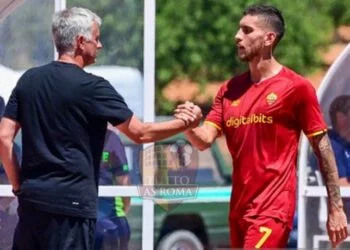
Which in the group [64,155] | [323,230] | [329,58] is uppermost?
[329,58]

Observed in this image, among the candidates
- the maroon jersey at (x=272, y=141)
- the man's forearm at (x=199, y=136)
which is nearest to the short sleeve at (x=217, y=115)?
the man's forearm at (x=199, y=136)

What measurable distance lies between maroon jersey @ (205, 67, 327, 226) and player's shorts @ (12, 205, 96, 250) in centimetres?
93

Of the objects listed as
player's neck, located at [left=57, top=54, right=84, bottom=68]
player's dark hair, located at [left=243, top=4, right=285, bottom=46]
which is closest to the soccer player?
player's dark hair, located at [left=243, top=4, right=285, bottom=46]

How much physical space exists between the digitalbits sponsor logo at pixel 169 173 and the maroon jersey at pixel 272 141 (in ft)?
6.14

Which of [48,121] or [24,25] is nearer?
[48,121]

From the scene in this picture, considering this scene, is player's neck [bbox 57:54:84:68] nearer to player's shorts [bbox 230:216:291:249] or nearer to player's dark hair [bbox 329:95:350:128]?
player's shorts [bbox 230:216:291:249]

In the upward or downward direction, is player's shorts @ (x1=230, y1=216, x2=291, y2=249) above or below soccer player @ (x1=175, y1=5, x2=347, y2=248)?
below

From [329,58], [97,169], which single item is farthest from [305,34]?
[97,169]

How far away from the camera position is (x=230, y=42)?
834cm

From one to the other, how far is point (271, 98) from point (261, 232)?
2.31 ft

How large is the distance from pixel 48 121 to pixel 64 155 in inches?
7.3

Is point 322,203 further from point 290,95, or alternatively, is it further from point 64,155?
point 64,155

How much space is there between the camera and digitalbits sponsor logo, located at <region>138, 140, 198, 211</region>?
8.29 metres

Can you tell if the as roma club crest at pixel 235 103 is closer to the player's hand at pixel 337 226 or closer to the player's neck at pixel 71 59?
the player's hand at pixel 337 226
